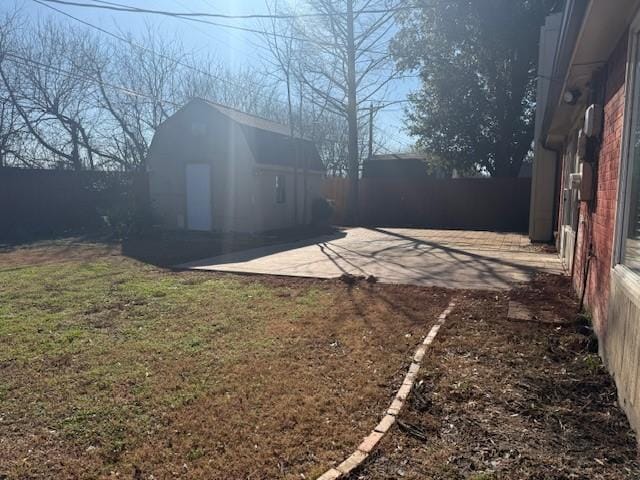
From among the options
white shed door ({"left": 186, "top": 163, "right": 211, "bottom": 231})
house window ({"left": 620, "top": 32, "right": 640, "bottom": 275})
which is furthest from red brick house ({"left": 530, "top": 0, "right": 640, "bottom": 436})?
white shed door ({"left": 186, "top": 163, "right": 211, "bottom": 231})

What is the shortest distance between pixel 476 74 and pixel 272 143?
29.4ft

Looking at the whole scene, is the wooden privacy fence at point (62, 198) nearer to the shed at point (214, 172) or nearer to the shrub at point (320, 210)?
the shed at point (214, 172)

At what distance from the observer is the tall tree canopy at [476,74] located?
1703cm

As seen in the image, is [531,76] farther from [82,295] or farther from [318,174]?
[82,295]

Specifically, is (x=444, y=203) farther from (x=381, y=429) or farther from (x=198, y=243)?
(x=381, y=429)

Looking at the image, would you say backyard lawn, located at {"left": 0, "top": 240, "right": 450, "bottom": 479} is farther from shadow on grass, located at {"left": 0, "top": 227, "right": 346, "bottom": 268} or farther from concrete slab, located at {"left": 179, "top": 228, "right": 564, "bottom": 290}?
shadow on grass, located at {"left": 0, "top": 227, "right": 346, "bottom": 268}

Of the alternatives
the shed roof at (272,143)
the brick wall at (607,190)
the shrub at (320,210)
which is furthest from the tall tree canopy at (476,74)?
the brick wall at (607,190)

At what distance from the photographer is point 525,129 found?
18.0 m

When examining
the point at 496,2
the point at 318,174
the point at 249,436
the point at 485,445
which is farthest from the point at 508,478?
the point at 496,2

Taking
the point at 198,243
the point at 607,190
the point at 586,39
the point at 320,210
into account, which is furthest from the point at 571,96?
the point at 320,210

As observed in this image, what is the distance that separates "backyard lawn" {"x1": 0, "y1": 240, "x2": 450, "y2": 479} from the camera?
2.56 m

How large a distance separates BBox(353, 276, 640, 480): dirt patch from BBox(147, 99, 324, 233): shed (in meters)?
10.7

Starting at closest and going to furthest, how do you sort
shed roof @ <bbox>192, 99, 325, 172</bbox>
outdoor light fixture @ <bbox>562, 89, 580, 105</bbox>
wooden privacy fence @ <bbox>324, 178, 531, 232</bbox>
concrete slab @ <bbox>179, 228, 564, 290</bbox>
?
1. outdoor light fixture @ <bbox>562, 89, 580, 105</bbox>
2. concrete slab @ <bbox>179, 228, 564, 290</bbox>
3. shed roof @ <bbox>192, 99, 325, 172</bbox>
4. wooden privacy fence @ <bbox>324, 178, 531, 232</bbox>

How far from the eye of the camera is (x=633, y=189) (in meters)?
3.13
